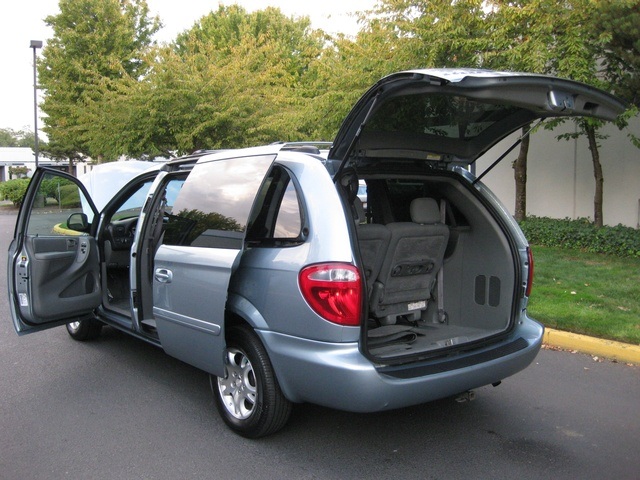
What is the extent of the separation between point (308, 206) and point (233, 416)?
5.00ft

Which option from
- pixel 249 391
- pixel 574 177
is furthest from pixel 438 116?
pixel 574 177

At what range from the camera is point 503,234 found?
4.17 meters

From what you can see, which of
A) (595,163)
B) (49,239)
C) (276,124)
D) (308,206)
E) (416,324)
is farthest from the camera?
(276,124)

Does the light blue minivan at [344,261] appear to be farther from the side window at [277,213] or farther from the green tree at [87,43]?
the green tree at [87,43]

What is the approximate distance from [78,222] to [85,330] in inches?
45.5

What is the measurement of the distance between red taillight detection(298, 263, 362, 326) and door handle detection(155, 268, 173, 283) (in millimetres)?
1360

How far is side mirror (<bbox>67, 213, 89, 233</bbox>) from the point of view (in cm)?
549

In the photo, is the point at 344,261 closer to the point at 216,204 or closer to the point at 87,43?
the point at 216,204

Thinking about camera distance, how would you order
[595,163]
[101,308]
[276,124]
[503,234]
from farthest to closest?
[276,124], [595,163], [101,308], [503,234]

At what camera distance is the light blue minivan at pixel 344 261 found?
3.22 meters

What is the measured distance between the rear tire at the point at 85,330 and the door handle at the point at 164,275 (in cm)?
200

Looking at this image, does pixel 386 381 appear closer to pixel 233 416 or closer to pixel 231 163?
pixel 233 416

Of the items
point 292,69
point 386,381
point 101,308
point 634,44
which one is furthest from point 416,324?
point 292,69

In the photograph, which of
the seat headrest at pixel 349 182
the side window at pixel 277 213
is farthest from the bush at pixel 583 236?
the side window at pixel 277 213
